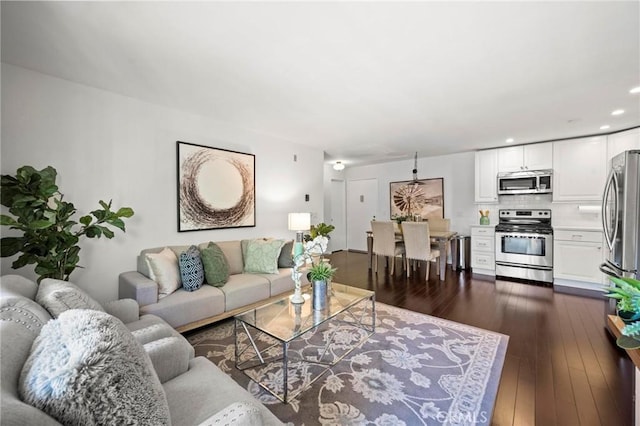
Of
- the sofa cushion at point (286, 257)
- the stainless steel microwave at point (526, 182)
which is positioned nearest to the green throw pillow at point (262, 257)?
the sofa cushion at point (286, 257)

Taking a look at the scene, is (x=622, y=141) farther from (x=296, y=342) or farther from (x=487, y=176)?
(x=296, y=342)

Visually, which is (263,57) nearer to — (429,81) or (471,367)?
(429,81)

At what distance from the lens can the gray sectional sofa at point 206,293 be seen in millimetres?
2377

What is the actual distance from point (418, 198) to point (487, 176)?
61.4 inches

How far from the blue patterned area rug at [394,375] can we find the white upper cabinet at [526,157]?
3.44 m

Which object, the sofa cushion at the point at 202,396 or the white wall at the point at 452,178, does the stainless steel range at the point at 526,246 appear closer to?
the white wall at the point at 452,178

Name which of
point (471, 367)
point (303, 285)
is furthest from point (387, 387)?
point (303, 285)

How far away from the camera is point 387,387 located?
73.9 inches

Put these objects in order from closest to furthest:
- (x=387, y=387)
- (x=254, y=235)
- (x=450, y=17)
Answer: (x=450, y=17) → (x=387, y=387) → (x=254, y=235)

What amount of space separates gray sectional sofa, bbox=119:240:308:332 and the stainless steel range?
3.60 metres

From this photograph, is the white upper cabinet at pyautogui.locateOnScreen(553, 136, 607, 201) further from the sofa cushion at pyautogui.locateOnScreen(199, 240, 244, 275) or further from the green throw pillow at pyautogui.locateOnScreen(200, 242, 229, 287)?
the green throw pillow at pyautogui.locateOnScreen(200, 242, 229, 287)

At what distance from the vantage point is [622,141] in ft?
12.5

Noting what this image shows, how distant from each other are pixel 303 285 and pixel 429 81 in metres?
2.70

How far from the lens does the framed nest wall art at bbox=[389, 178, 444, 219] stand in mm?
6043
